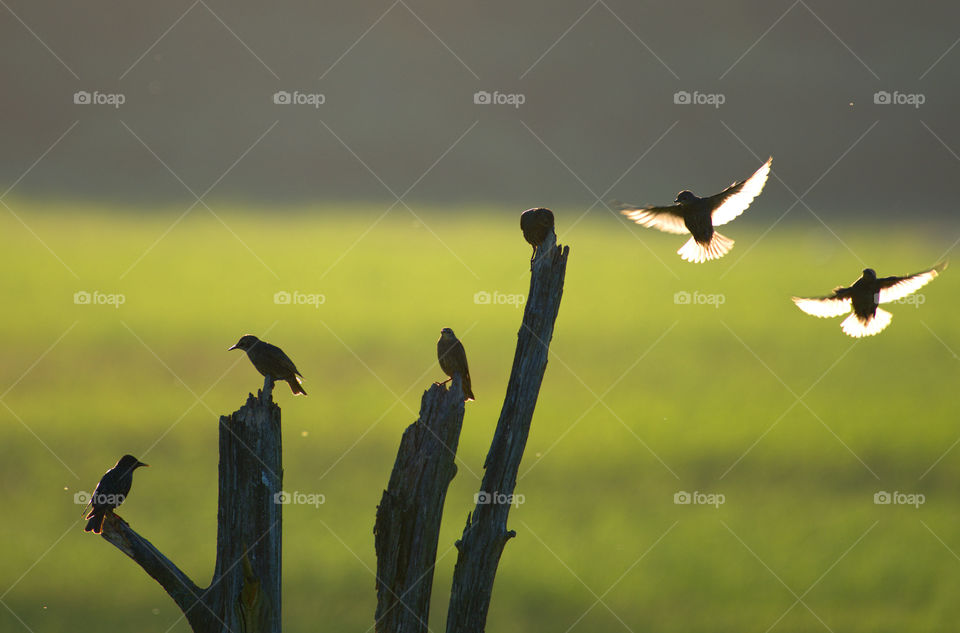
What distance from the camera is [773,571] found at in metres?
9.35

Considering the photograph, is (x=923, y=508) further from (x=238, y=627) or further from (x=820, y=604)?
(x=238, y=627)

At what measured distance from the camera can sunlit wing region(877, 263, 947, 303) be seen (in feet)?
19.2

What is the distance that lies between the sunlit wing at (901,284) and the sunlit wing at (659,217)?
4.99 feet

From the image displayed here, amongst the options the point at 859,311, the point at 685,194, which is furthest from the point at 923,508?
the point at 685,194

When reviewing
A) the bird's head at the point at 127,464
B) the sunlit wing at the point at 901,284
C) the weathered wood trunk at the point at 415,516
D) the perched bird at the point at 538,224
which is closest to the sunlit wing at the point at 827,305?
the sunlit wing at the point at 901,284

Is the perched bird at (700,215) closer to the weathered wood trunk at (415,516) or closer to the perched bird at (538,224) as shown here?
the perched bird at (538,224)

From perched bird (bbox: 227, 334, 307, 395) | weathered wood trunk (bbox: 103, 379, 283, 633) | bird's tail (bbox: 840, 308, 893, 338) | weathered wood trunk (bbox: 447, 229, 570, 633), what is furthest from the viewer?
bird's tail (bbox: 840, 308, 893, 338)

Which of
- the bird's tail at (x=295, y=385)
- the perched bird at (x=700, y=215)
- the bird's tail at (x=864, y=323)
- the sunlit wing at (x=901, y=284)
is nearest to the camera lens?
the sunlit wing at (x=901, y=284)

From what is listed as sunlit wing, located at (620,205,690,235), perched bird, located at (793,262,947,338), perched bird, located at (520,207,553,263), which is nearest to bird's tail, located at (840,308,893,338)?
perched bird, located at (793,262,947,338)

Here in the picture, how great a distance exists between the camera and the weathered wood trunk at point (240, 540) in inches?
162

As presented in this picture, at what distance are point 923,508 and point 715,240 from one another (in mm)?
6522

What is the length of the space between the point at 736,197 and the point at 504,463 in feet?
10.0

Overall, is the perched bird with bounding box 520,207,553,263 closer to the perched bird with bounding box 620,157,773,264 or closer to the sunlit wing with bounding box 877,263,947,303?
the perched bird with bounding box 620,157,773,264

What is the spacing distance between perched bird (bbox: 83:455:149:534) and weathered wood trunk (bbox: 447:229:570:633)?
1.85m
